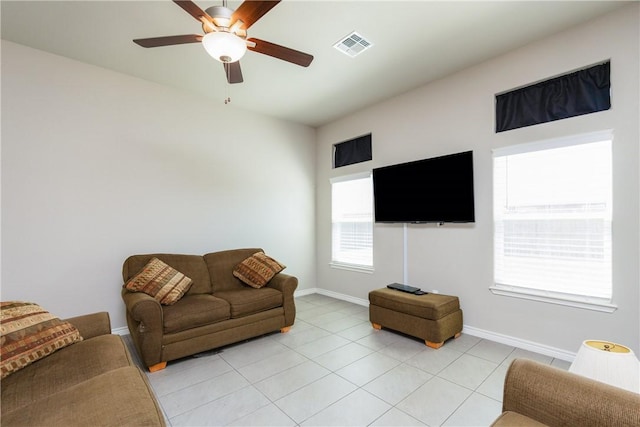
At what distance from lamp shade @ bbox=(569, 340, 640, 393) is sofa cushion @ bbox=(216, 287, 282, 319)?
2710 mm

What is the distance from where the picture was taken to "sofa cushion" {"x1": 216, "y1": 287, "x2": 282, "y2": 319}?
10.2 feet

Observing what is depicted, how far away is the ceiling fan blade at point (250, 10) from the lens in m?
1.71

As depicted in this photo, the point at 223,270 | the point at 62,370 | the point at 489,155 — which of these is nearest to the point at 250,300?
the point at 223,270

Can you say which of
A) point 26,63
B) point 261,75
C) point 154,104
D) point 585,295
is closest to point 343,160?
point 261,75

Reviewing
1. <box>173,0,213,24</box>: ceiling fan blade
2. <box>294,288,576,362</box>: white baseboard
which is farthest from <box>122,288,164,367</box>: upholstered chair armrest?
<box>294,288,576,362</box>: white baseboard

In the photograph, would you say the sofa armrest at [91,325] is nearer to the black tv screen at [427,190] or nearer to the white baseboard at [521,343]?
the black tv screen at [427,190]

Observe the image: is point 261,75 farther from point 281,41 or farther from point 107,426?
point 107,426

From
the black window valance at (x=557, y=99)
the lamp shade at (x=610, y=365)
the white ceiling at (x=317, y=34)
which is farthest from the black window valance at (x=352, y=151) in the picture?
the lamp shade at (x=610, y=365)

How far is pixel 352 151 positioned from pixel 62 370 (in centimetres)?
428

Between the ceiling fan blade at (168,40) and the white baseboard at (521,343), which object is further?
the white baseboard at (521,343)

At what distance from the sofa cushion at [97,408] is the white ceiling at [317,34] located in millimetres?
2701

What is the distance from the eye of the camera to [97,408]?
1.18 meters

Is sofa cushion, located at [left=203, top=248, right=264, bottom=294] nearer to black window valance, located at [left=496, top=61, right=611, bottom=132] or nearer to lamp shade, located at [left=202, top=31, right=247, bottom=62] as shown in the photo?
lamp shade, located at [left=202, top=31, right=247, bottom=62]

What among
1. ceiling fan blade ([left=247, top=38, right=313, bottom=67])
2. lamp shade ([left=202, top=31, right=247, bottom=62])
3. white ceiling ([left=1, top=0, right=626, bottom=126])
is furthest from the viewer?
white ceiling ([left=1, top=0, right=626, bottom=126])
